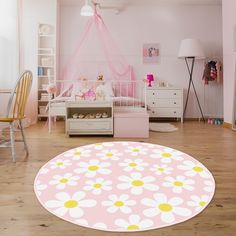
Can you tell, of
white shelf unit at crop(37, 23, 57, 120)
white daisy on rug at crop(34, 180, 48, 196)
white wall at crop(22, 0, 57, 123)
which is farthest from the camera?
white shelf unit at crop(37, 23, 57, 120)

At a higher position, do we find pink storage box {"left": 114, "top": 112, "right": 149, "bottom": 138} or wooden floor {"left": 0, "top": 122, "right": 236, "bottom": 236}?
pink storage box {"left": 114, "top": 112, "right": 149, "bottom": 138}

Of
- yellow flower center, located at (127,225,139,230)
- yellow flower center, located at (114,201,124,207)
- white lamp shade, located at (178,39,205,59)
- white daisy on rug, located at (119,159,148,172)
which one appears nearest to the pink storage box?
white daisy on rug, located at (119,159,148,172)

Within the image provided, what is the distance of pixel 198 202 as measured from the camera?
1526mm

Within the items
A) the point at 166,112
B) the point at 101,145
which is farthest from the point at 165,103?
the point at 101,145

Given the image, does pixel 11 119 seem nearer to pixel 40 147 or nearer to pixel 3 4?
pixel 40 147

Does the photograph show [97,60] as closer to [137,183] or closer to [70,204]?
[137,183]

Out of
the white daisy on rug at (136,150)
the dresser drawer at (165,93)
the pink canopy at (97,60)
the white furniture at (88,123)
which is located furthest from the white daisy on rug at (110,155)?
the pink canopy at (97,60)

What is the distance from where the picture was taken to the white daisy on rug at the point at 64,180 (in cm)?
182

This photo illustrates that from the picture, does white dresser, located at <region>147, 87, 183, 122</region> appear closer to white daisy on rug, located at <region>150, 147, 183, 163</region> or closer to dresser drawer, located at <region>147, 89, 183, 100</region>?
dresser drawer, located at <region>147, 89, 183, 100</region>

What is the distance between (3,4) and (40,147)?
2.21 m

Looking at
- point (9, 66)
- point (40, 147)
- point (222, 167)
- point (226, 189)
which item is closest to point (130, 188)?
point (226, 189)

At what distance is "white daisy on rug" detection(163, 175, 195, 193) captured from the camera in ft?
5.73

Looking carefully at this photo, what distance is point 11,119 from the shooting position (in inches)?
93.2

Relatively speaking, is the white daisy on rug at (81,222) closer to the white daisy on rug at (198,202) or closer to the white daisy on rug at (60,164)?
the white daisy on rug at (198,202)
